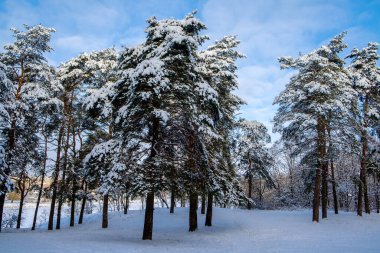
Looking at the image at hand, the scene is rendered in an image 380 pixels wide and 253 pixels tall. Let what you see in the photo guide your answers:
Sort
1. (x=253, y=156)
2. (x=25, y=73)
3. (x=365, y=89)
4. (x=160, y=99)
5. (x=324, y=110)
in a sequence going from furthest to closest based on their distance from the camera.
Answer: (x=253, y=156) < (x=365, y=89) < (x=324, y=110) < (x=25, y=73) < (x=160, y=99)

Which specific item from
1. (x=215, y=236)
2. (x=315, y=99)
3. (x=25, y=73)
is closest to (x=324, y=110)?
(x=315, y=99)

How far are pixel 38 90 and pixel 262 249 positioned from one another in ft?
49.5

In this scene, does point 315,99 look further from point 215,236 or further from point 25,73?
point 25,73

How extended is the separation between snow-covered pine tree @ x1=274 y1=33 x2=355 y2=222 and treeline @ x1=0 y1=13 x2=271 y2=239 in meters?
4.46

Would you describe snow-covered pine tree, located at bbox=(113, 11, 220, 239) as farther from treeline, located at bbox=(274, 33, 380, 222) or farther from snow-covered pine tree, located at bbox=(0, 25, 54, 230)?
treeline, located at bbox=(274, 33, 380, 222)

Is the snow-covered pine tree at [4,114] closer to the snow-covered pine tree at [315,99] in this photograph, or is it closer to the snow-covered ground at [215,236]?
the snow-covered ground at [215,236]

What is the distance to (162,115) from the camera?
1372cm

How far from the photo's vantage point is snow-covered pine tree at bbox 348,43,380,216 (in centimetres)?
2519

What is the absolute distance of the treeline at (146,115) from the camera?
13.9 metres

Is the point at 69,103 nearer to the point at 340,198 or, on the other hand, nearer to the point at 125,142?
the point at 125,142

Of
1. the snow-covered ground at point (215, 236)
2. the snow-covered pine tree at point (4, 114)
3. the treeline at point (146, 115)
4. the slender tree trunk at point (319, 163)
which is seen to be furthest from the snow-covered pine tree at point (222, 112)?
the snow-covered pine tree at point (4, 114)

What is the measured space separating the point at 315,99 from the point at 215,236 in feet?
40.3

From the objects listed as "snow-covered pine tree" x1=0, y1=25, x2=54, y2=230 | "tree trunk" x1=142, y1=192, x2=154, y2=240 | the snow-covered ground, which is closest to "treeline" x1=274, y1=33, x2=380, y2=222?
the snow-covered ground

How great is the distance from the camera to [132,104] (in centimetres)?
1427
